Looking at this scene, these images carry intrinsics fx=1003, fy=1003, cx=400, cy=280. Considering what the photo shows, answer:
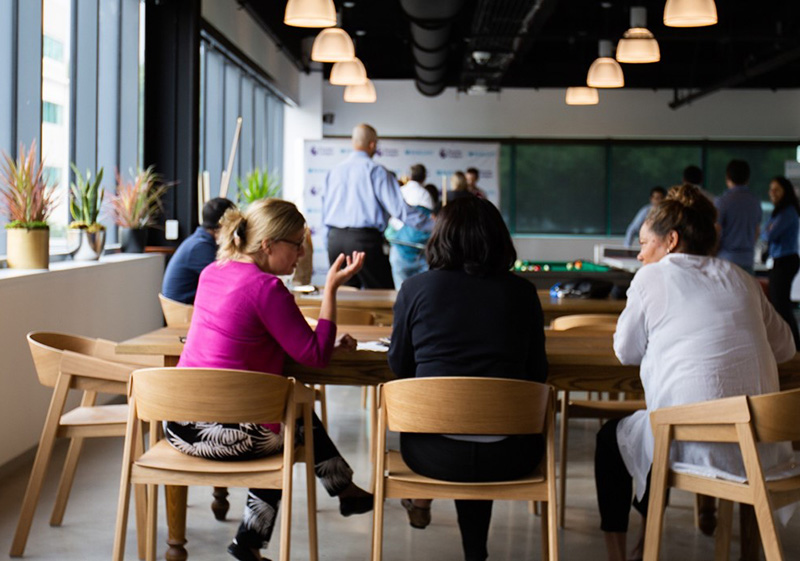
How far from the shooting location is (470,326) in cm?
290

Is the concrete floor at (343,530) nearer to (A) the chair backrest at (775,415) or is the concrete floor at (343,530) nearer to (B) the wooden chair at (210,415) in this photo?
(B) the wooden chair at (210,415)

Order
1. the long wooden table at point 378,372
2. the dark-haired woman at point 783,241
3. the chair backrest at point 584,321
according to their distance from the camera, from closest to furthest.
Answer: the long wooden table at point 378,372 → the chair backrest at point 584,321 → the dark-haired woman at point 783,241

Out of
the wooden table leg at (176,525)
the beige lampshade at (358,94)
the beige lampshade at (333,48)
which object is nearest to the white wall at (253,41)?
the beige lampshade at (358,94)

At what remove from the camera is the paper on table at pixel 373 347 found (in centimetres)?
343

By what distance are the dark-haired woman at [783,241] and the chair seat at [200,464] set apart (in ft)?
23.6

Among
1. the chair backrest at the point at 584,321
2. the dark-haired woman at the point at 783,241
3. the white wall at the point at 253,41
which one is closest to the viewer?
the chair backrest at the point at 584,321

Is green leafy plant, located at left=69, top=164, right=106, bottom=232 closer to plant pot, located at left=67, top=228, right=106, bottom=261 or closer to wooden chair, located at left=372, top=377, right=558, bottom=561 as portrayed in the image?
plant pot, located at left=67, top=228, right=106, bottom=261

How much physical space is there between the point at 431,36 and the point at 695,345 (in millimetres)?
7171

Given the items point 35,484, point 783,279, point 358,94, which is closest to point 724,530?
point 35,484

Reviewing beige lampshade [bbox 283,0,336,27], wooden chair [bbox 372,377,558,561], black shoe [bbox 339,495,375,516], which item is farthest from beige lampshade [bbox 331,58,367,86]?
wooden chair [bbox 372,377,558,561]

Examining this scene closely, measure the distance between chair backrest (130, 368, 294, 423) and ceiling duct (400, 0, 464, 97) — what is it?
18.8ft

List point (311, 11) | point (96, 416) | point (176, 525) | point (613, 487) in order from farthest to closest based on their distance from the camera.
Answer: point (311, 11)
point (96, 416)
point (176, 525)
point (613, 487)

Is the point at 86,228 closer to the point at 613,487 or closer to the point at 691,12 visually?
the point at 613,487

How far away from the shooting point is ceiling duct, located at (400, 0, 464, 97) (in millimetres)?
8000
